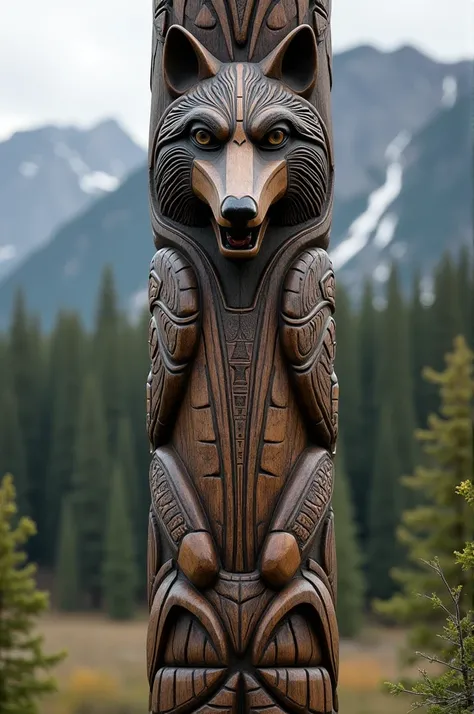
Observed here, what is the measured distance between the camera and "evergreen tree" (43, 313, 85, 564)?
37219mm

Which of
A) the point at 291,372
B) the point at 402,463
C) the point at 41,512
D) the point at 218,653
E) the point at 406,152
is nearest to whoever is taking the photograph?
the point at 218,653

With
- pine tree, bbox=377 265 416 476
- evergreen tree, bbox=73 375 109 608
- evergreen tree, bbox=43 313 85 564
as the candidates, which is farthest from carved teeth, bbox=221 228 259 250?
evergreen tree, bbox=43 313 85 564

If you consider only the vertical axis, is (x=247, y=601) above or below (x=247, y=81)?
below

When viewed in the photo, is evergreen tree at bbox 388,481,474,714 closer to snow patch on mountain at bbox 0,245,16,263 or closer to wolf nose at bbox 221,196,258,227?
wolf nose at bbox 221,196,258,227

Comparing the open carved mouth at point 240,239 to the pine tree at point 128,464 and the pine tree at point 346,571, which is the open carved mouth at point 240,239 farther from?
the pine tree at point 128,464

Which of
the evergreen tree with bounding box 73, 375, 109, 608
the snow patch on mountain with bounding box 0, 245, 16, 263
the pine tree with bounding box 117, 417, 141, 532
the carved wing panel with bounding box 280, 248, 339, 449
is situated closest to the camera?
the carved wing panel with bounding box 280, 248, 339, 449

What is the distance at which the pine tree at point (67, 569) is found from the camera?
3219 centimetres

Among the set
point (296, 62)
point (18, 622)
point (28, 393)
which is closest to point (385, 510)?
point (28, 393)

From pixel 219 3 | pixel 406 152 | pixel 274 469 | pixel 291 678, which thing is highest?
pixel 406 152

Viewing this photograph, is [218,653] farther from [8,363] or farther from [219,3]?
[8,363]

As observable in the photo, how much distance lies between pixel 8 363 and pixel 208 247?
114 ft

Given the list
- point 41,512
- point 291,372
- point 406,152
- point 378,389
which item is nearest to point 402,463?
point 378,389

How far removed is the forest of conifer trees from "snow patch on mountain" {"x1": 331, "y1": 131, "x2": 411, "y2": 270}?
131ft

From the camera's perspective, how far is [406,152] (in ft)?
349
